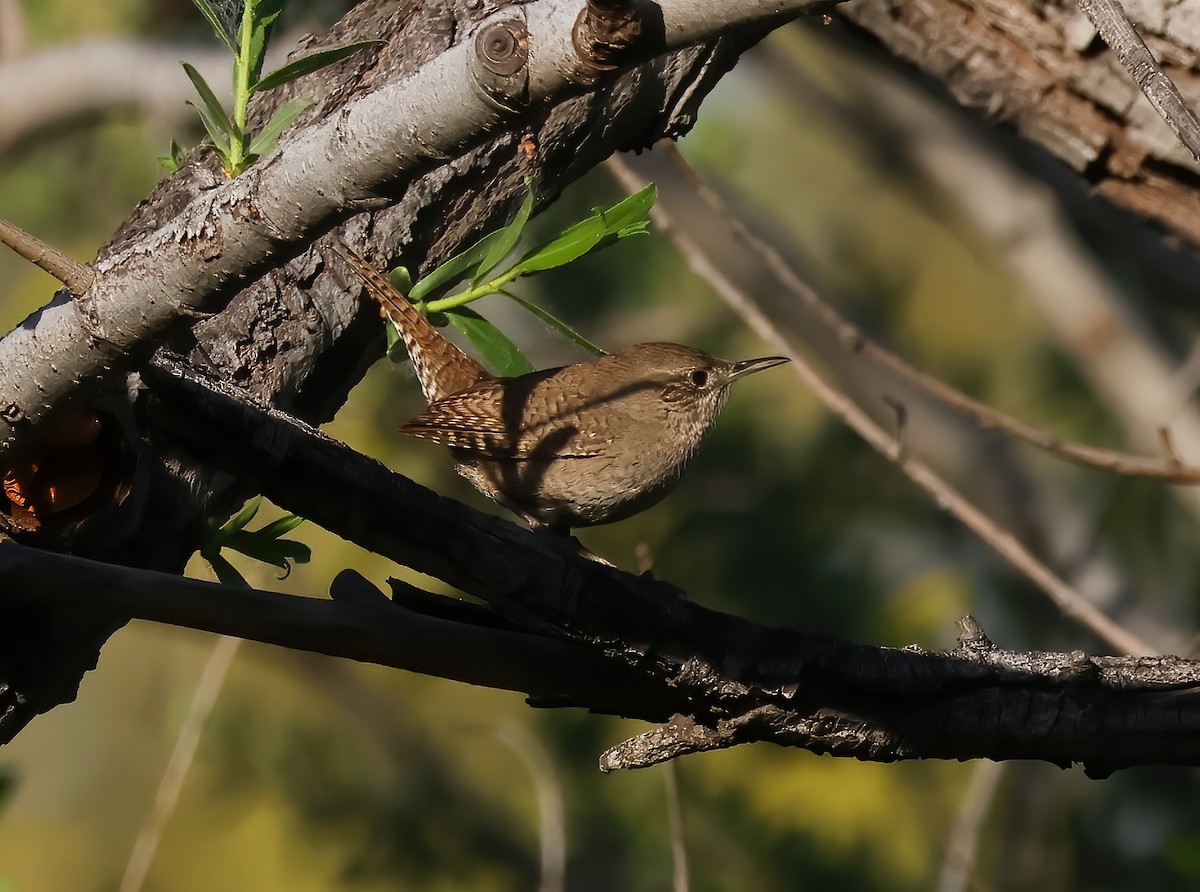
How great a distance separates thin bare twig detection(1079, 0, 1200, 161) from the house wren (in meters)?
2.08

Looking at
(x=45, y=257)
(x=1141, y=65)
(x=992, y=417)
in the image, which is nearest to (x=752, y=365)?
(x=992, y=417)

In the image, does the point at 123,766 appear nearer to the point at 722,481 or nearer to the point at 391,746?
the point at 391,746

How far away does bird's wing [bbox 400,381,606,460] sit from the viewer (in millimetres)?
3373

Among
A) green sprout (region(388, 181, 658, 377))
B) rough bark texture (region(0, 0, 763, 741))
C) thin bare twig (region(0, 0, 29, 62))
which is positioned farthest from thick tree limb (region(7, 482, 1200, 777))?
thin bare twig (region(0, 0, 29, 62))

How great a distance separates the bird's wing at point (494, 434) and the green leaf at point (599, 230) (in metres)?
1.09

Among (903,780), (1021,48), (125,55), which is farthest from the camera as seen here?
(903,780)

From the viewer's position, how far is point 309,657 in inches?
258

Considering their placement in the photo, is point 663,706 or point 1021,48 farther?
point 1021,48

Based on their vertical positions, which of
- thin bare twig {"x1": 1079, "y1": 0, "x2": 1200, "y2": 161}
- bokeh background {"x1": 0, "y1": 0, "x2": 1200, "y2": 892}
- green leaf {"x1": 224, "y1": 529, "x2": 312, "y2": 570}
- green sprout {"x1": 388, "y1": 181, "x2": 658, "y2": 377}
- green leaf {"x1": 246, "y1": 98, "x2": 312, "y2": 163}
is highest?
green leaf {"x1": 246, "y1": 98, "x2": 312, "y2": 163}

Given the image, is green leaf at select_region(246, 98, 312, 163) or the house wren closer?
green leaf at select_region(246, 98, 312, 163)

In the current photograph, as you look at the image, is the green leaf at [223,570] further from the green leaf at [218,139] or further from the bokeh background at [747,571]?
the bokeh background at [747,571]

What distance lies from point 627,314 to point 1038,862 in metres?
3.48

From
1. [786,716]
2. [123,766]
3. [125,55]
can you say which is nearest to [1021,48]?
[786,716]

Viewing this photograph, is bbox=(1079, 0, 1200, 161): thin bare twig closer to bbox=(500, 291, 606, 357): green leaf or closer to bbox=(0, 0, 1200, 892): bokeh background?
bbox=(500, 291, 606, 357): green leaf
